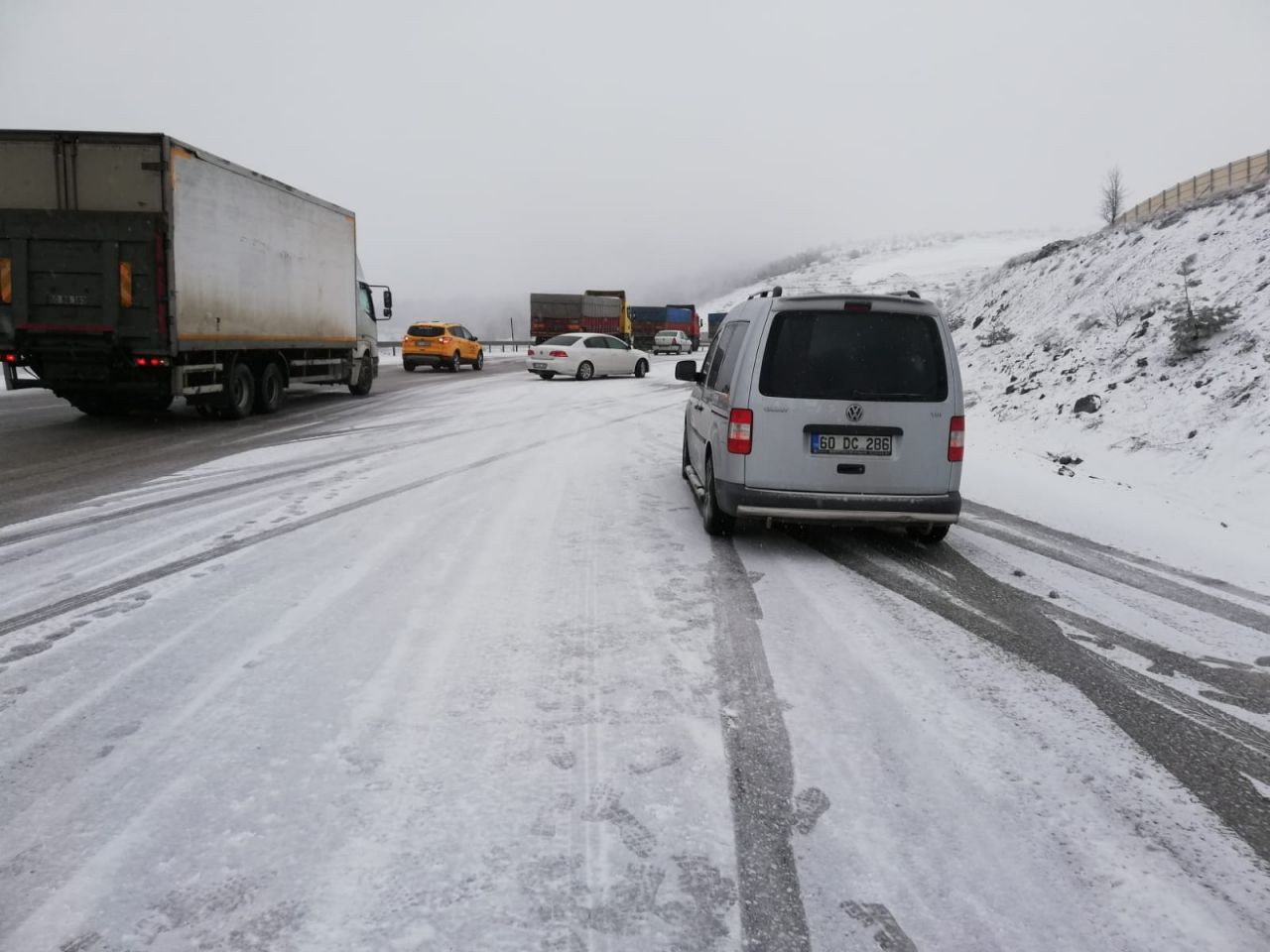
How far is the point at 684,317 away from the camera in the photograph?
5678 centimetres

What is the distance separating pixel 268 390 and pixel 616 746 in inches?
506

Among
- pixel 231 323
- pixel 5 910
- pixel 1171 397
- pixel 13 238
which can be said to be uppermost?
pixel 13 238

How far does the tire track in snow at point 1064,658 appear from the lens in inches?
112

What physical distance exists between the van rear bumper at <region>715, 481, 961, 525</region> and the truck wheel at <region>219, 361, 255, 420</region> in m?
9.97

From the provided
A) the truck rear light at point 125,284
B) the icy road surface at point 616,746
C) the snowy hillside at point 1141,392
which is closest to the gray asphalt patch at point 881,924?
the icy road surface at point 616,746

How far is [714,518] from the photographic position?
6230mm

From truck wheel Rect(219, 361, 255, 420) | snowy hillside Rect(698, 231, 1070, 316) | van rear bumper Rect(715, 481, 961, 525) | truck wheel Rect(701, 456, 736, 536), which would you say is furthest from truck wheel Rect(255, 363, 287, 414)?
snowy hillside Rect(698, 231, 1070, 316)

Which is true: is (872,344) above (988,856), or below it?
above

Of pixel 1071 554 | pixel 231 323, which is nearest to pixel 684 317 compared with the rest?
pixel 231 323

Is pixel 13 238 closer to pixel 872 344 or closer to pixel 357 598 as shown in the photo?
pixel 357 598

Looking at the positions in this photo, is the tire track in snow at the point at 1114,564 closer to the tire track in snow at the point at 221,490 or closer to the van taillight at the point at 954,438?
the van taillight at the point at 954,438

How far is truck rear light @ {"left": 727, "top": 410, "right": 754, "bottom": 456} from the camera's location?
5730 millimetres

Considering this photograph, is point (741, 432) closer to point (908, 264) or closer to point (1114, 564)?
point (1114, 564)

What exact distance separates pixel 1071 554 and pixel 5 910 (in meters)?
6.31
